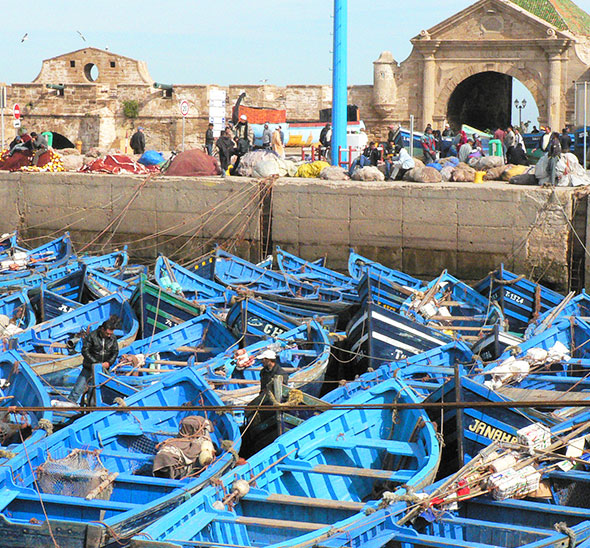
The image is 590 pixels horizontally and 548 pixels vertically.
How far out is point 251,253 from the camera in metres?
19.6

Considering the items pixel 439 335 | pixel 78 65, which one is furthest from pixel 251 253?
pixel 78 65

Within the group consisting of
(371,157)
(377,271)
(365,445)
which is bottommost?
(365,445)

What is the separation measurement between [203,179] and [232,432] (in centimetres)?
1153

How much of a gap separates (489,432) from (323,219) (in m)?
10.3

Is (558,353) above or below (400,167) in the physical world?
below

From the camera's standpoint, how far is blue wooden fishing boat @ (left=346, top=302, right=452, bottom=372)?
39.7ft

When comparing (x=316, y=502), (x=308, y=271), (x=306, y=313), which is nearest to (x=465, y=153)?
(x=308, y=271)

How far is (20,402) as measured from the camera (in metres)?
10.2

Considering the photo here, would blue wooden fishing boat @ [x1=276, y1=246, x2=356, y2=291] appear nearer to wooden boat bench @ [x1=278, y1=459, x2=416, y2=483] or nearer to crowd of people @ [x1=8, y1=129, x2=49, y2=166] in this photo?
crowd of people @ [x1=8, y1=129, x2=49, y2=166]

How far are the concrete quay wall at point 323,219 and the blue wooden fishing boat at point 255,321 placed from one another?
531 cm

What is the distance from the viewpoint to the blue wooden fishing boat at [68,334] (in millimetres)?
11688

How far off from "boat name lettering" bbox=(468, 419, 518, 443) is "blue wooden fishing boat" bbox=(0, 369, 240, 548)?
214cm

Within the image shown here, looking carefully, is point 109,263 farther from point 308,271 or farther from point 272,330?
point 272,330

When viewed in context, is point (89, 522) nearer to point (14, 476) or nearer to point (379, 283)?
point (14, 476)
